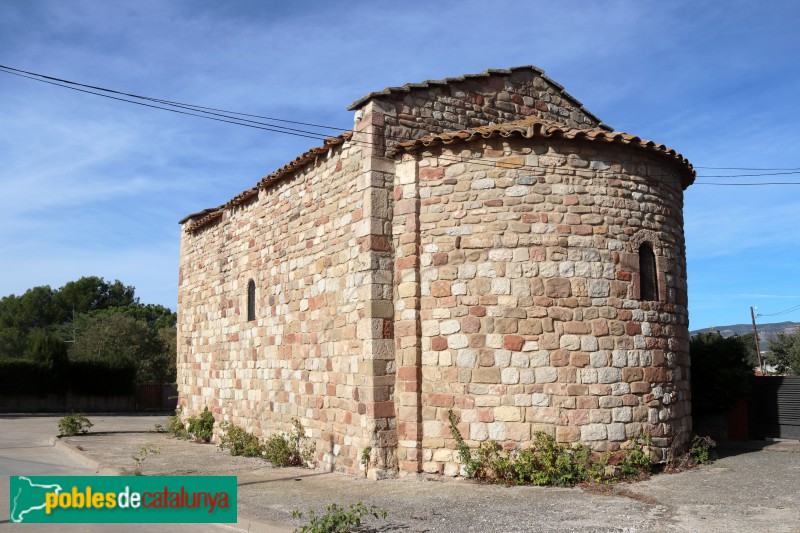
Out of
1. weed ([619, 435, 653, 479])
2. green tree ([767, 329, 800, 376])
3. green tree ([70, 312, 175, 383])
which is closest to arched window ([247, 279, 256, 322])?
weed ([619, 435, 653, 479])

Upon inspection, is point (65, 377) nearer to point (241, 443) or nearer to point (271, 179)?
point (241, 443)

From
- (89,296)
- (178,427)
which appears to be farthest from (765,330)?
(178,427)

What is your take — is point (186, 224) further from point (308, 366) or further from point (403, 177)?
point (403, 177)

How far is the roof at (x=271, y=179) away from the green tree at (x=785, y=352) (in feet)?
87.8

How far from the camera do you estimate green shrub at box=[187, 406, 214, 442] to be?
15008 mm

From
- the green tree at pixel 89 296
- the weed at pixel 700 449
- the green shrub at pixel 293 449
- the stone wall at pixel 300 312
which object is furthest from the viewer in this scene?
the green tree at pixel 89 296

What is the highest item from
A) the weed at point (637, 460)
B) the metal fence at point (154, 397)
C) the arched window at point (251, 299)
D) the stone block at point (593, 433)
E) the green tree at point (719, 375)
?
the arched window at point (251, 299)

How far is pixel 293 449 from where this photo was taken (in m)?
11.2

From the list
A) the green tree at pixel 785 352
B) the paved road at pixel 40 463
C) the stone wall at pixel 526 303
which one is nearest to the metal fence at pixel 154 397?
the paved road at pixel 40 463

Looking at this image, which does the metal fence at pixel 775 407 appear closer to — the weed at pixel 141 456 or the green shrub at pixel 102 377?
the weed at pixel 141 456

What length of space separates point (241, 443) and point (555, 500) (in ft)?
23.4

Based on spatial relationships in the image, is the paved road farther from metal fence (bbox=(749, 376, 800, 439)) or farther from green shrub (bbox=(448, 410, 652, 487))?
metal fence (bbox=(749, 376, 800, 439))

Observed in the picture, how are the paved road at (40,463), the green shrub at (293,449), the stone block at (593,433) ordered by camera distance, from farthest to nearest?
the green shrub at (293,449)
the stone block at (593,433)
the paved road at (40,463)

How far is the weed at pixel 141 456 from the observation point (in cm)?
983
